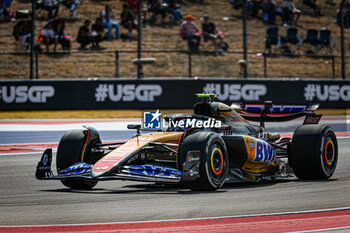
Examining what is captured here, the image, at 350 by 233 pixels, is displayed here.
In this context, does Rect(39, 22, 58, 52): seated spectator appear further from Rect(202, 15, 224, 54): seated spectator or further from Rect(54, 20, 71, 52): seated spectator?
Rect(202, 15, 224, 54): seated spectator

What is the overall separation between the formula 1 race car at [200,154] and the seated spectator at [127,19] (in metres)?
18.5

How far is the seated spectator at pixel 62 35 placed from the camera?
2422 cm

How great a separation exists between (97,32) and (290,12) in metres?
11.3

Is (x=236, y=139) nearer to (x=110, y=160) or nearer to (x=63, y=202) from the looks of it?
(x=110, y=160)

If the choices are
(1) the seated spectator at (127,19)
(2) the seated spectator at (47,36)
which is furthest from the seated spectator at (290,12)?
(2) the seated spectator at (47,36)

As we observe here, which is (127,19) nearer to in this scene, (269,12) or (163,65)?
(163,65)

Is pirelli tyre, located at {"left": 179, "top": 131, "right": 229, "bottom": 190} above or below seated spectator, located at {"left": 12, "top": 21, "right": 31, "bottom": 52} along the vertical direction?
below

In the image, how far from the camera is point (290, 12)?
32.0 m

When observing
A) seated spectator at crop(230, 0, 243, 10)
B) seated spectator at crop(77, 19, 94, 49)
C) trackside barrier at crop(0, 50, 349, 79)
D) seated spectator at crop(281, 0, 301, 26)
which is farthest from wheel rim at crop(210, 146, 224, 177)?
seated spectator at crop(230, 0, 243, 10)

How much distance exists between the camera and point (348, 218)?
5.73m

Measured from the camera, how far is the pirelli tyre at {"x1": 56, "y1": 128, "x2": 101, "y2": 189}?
805 cm

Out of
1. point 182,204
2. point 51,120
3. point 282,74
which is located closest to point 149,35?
point 282,74

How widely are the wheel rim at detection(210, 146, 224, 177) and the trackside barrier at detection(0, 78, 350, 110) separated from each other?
46.2ft

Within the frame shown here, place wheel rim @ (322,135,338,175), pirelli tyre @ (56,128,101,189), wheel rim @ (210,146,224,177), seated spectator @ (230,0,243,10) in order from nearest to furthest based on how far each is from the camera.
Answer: wheel rim @ (210,146,224,177)
pirelli tyre @ (56,128,101,189)
wheel rim @ (322,135,338,175)
seated spectator @ (230,0,243,10)
